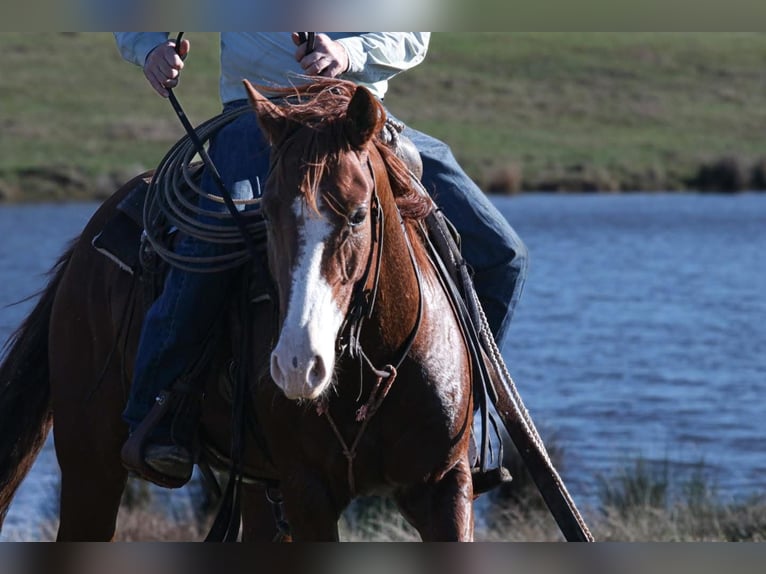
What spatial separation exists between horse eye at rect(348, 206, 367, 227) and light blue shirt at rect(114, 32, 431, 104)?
0.97 metres

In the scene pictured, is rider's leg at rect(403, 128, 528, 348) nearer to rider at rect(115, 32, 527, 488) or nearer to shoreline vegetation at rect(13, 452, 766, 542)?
rider at rect(115, 32, 527, 488)

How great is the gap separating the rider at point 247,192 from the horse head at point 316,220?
0.47m

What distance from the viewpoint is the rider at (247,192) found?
441 centimetres

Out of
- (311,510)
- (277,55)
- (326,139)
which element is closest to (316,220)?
(326,139)

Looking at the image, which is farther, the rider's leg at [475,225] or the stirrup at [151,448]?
the rider's leg at [475,225]

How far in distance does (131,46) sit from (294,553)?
91.9 inches

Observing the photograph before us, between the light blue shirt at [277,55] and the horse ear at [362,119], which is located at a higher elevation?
the horse ear at [362,119]

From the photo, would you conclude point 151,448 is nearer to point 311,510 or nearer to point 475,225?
point 311,510

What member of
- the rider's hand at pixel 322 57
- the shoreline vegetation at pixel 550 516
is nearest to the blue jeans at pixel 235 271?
the rider's hand at pixel 322 57

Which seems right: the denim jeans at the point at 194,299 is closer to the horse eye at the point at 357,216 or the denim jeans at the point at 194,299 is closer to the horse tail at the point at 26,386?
the horse eye at the point at 357,216

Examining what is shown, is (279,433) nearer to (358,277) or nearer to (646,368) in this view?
(358,277)

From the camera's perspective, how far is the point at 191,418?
4.57 metres

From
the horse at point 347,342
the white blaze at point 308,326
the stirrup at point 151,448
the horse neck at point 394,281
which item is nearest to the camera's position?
the white blaze at point 308,326

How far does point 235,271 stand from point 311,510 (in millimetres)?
886
